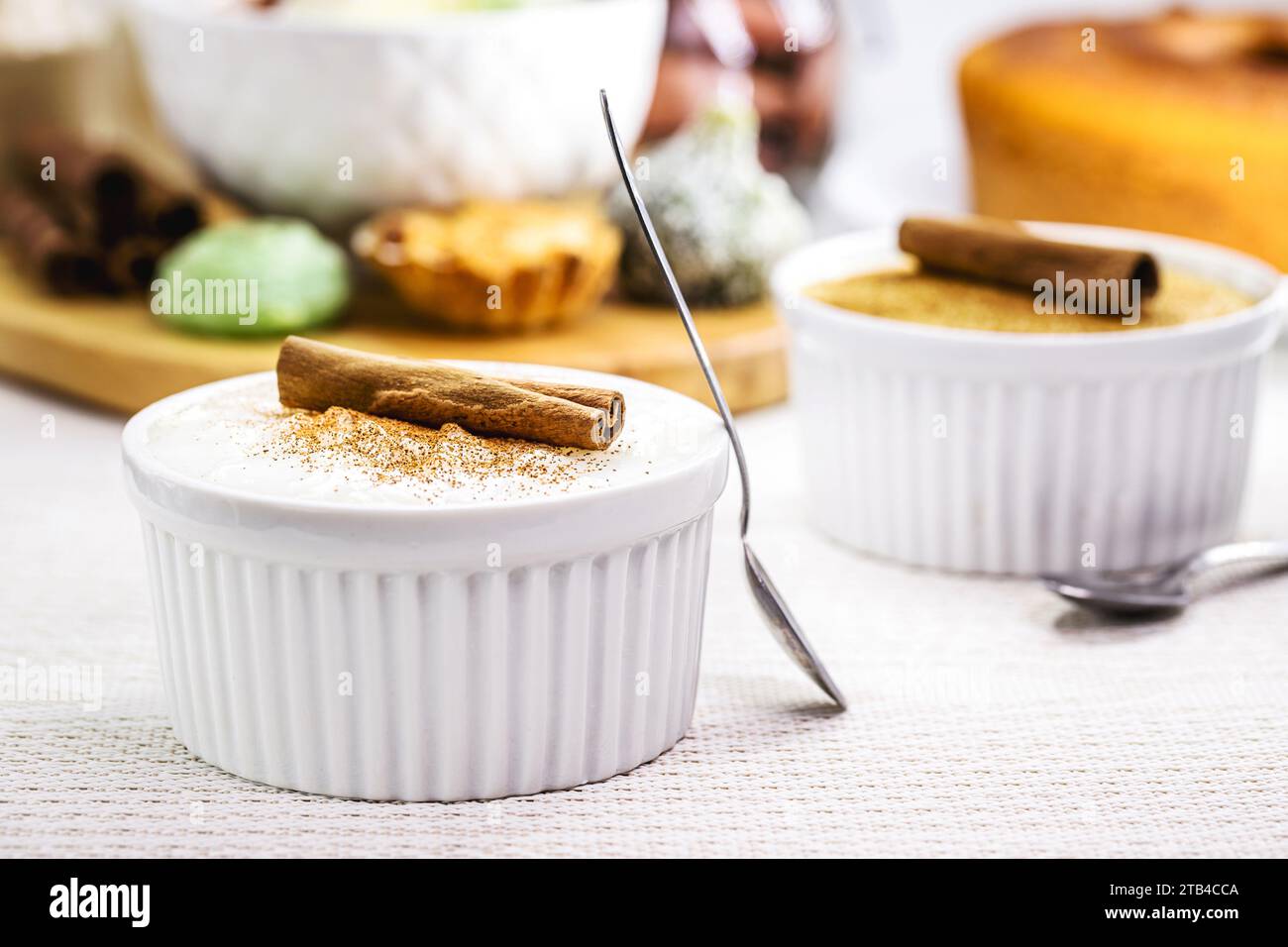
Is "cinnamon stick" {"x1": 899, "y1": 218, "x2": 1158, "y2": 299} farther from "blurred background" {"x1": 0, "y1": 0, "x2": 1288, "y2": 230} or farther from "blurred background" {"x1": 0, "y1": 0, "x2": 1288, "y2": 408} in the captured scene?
"blurred background" {"x1": 0, "y1": 0, "x2": 1288, "y2": 230}

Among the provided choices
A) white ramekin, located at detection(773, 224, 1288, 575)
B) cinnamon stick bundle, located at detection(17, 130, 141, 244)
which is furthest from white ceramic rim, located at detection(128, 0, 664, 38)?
white ramekin, located at detection(773, 224, 1288, 575)

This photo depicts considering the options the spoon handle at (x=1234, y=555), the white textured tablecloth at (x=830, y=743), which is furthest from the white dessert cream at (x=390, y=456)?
the spoon handle at (x=1234, y=555)

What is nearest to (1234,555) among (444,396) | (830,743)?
(830,743)

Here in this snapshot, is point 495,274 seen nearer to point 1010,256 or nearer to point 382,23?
point 382,23

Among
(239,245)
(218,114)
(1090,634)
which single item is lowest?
(1090,634)

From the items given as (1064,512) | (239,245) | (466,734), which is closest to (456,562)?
(466,734)

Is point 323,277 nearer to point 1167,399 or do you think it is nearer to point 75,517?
point 75,517

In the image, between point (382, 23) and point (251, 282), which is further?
point (382, 23)

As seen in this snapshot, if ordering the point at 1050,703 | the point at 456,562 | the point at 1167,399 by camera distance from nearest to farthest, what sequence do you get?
1. the point at 456,562
2. the point at 1050,703
3. the point at 1167,399
